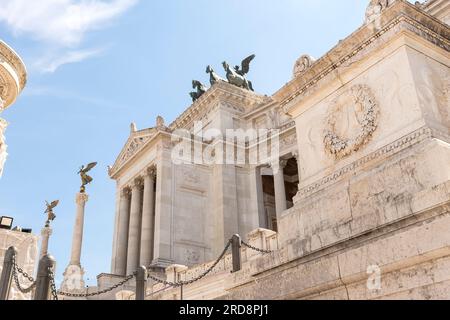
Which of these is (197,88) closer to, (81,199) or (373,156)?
(81,199)

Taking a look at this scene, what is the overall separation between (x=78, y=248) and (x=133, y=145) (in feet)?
31.5

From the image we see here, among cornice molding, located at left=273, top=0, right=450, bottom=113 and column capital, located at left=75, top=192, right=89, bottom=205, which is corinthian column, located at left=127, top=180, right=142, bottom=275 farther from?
cornice molding, located at left=273, top=0, right=450, bottom=113

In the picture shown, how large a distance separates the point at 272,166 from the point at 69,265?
1380 cm

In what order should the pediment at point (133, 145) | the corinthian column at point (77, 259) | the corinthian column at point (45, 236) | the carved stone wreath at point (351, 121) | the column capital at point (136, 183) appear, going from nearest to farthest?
1. the carved stone wreath at point (351, 121)
2. the corinthian column at point (77, 259)
3. the corinthian column at point (45, 236)
4. the pediment at point (133, 145)
5. the column capital at point (136, 183)

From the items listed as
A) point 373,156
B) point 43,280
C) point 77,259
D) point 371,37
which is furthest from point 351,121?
point 77,259

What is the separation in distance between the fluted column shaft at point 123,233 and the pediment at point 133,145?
230cm

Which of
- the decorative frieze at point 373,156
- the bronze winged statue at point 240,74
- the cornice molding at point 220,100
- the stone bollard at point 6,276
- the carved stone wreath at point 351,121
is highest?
the bronze winged statue at point 240,74

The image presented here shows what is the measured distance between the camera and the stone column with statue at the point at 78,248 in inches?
1001

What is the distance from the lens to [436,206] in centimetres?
540

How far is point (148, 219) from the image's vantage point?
31141mm

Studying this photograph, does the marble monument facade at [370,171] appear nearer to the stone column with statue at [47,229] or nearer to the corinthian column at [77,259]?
the corinthian column at [77,259]

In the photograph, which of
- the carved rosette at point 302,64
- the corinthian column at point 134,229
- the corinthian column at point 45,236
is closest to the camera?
the carved rosette at point 302,64

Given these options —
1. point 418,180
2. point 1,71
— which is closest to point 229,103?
point 1,71

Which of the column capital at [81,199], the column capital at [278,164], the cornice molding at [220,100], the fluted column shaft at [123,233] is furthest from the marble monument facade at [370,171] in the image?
the fluted column shaft at [123,233]
